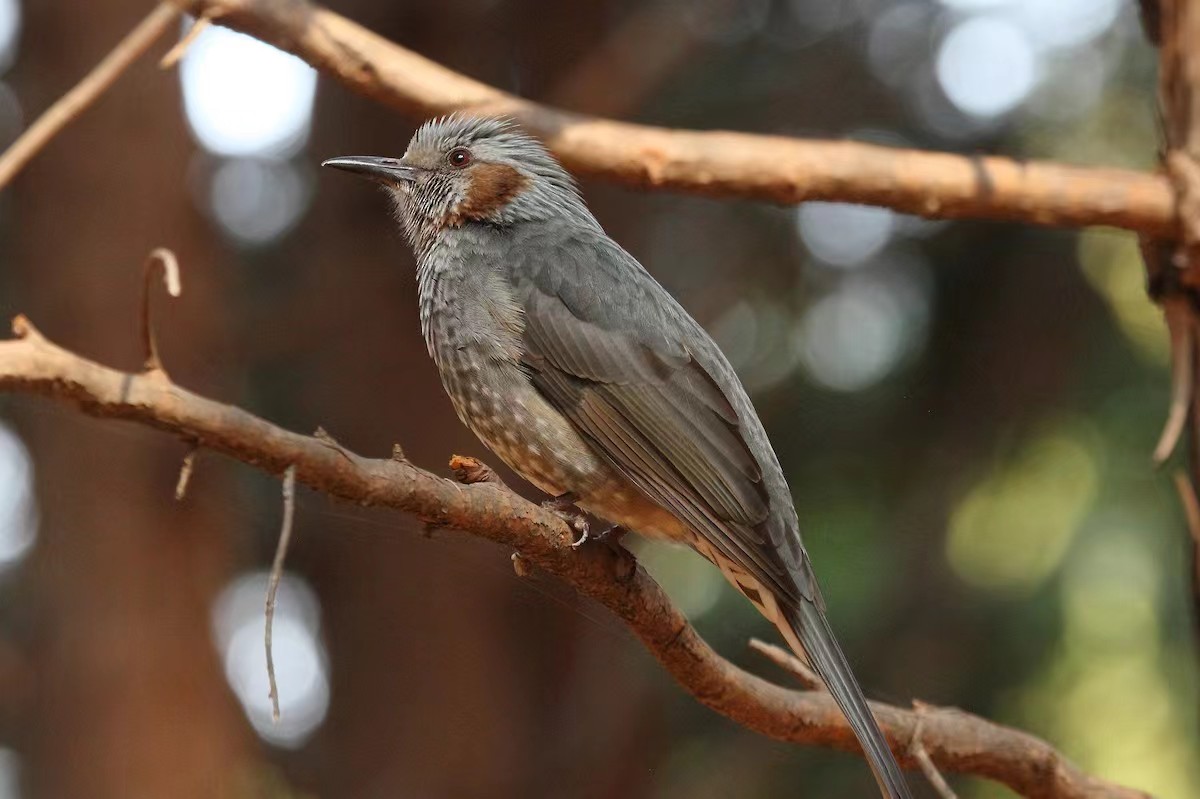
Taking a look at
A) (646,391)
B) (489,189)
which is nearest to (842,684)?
(646,391)

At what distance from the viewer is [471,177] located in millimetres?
4270

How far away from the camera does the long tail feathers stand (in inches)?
121

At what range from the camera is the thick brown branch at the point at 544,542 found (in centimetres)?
217

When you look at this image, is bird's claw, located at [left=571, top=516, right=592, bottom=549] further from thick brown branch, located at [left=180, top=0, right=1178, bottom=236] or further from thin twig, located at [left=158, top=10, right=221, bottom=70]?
thin twig, located at [left=158, top=10, right=221, bottom=70]

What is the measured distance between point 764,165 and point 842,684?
1.58 meters

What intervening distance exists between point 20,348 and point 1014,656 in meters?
5.20

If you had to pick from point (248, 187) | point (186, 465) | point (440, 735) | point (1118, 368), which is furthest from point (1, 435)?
point (1118, 368)

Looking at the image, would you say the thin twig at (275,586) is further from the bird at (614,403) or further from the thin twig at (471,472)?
the bird at (614,403)

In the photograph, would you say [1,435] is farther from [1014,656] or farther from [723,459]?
[1014,656]

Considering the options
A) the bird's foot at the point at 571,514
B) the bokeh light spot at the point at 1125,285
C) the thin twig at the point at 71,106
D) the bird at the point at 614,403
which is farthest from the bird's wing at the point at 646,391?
the bokeh light spot at the point at 1125,285

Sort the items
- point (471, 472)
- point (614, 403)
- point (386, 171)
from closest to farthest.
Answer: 1. point (471, 472)
2. point (614, 403)
3. point (386, 171)

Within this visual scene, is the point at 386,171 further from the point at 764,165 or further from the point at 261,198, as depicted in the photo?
the point at 261,198

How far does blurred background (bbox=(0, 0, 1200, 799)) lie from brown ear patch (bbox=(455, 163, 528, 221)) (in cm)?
202

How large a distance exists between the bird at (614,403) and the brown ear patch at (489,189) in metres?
0.06
